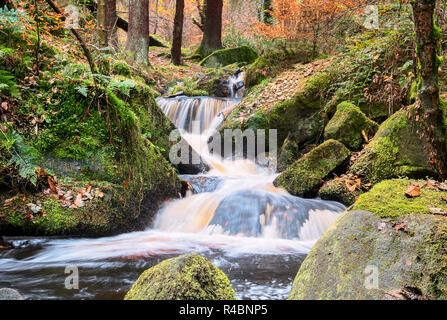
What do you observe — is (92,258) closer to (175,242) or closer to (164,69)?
(175,242)

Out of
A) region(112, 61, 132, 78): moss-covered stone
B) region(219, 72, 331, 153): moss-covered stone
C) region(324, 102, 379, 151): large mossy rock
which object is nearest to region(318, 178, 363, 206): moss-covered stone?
region(324, 102, 379, 151): large mossy rock

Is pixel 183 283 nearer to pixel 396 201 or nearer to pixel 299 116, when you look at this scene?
pixel 396 201

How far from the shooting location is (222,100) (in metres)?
11.8

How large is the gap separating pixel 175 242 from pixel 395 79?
6211mm

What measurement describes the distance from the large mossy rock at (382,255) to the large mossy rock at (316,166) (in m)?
3.53

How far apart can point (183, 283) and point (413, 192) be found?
2.35 m

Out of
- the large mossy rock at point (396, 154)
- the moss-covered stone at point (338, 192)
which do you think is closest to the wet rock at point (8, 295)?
the moss-covered stone at point (338, 192)

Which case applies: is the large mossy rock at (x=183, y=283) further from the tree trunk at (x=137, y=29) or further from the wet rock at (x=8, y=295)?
the tree trunk at (x=137, y=29)

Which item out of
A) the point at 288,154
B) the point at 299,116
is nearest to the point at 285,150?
the point at 288,154

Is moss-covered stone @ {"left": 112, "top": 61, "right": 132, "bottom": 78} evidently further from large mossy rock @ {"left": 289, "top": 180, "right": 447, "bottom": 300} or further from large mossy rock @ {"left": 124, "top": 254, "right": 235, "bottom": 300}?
large mossy rock @ {"left": 289, "top": 180, "right": 447, "bottom": 300}

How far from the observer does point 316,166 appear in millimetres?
6504

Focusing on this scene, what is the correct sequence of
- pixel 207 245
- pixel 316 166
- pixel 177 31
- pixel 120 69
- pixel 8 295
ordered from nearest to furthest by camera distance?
pixel 8 295
pixel 207 245
pixel 316 166
pixel 120 69
pixel 177 31

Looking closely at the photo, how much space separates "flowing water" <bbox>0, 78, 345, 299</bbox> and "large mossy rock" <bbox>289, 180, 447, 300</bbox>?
36.6 inches

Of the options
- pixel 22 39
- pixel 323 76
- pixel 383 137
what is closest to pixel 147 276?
pixel 22 39
